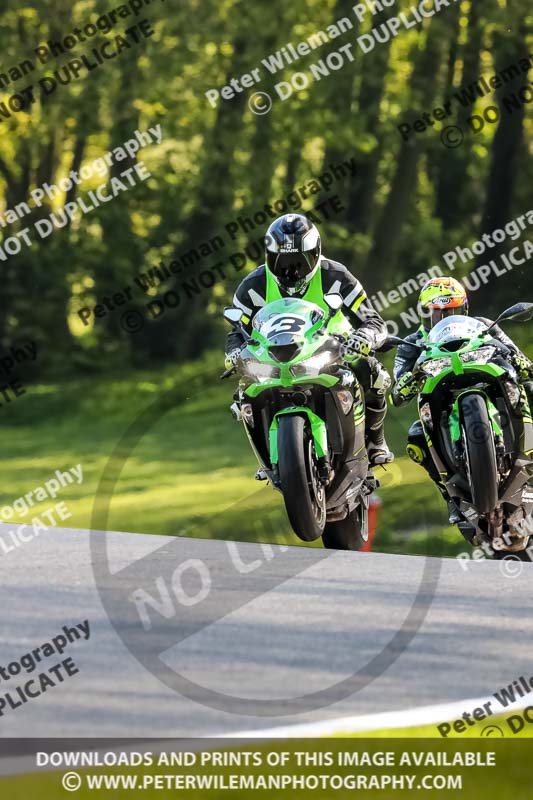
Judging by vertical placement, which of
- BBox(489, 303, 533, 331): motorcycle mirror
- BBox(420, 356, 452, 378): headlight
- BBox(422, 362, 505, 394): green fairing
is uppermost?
BBox(489, 303, 533, 331): motorcycle mirror

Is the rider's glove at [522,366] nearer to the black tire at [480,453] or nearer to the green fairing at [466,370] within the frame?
the green fairing at [466,370]

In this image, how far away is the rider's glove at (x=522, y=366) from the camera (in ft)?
32.5

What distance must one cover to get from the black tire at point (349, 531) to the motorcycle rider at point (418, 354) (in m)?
0.54

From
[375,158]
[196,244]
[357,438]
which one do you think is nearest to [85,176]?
[196,244]

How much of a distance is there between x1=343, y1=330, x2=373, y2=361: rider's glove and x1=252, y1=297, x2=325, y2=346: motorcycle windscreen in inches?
9.2

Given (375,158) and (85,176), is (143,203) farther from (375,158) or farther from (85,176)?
(375,158)

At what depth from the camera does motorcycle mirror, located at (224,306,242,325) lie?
9.24 metres

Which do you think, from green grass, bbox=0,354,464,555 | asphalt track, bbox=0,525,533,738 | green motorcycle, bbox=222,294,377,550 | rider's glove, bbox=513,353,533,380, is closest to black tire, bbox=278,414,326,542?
green motorcycle, bbox=222,294,377,550

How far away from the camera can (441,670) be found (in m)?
7.61

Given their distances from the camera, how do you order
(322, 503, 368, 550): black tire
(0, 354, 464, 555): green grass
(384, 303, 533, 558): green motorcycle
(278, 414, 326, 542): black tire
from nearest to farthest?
(278, 414, 326, 542): black tire, (384, 303, 533, 558): green motorcycle, (322, 503, 368, 550): black tire, (0, 354, 464, 555): green grass

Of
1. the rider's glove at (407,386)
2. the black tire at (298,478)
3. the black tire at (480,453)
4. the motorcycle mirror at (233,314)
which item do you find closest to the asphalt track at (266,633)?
the black tire at (298,478)

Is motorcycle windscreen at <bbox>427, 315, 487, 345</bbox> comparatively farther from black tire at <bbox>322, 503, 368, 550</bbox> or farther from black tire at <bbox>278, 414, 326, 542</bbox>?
black tire at <bbox>278, 414, 326, 542</bbox>

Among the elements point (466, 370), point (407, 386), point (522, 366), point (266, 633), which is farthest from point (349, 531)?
point (266, 633)

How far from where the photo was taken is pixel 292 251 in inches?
368
